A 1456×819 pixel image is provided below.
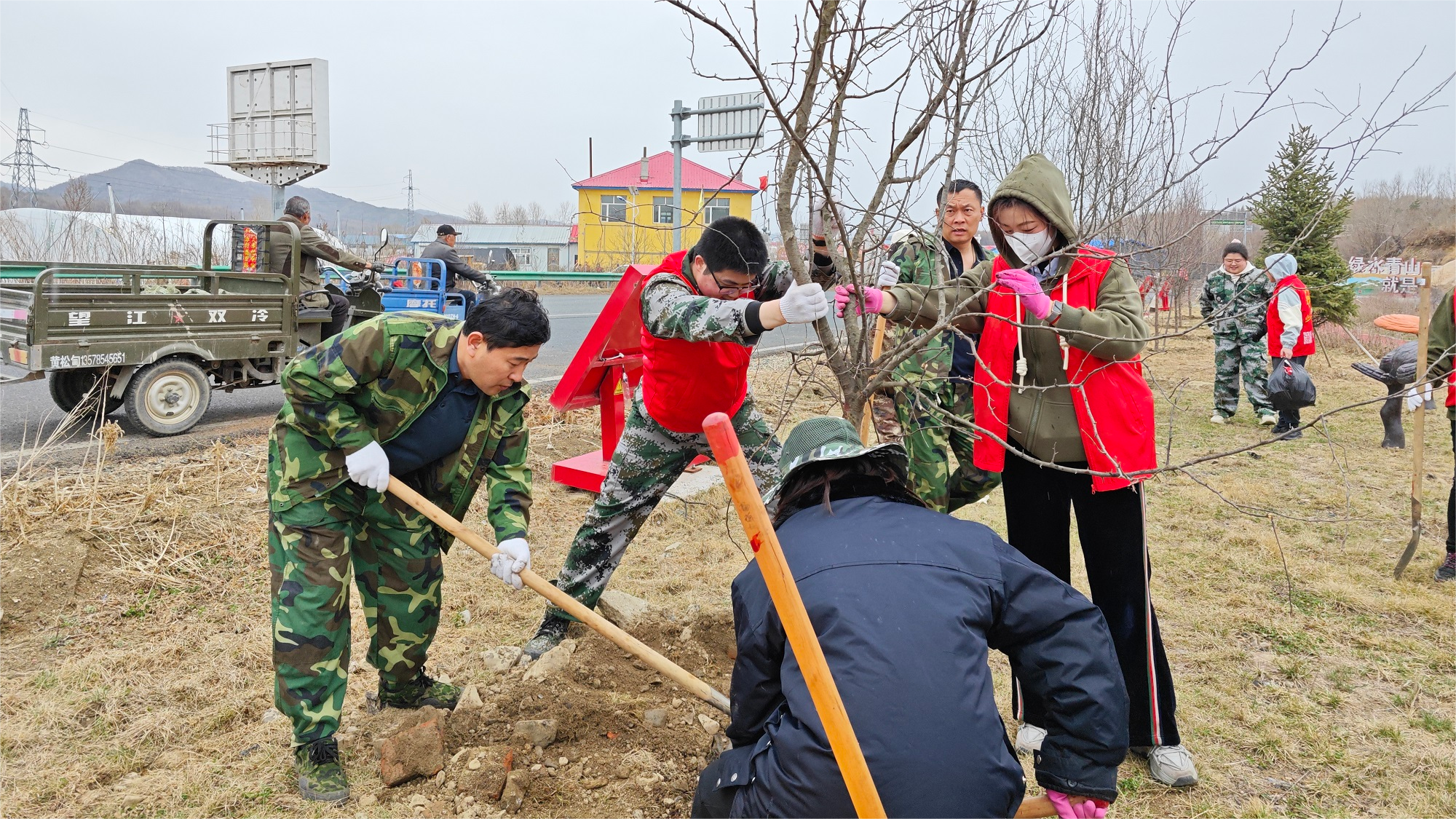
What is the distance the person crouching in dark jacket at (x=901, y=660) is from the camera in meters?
1.59

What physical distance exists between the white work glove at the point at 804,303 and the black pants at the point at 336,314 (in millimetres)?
6899

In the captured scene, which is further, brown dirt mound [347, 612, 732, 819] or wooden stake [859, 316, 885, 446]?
wooden stake [859, 316, 885, 446]

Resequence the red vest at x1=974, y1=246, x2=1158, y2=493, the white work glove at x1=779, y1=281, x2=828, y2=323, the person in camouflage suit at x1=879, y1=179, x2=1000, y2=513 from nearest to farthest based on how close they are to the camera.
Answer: the white work glove at x1=779, y1=281, x2=828, y2=323 < the red vest at x1=974, y1=246, x2=1158, y2=493 < the person in camouflage suit at x1=879, y1=179, x2=1000, y2=513

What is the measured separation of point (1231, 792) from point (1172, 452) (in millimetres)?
5355

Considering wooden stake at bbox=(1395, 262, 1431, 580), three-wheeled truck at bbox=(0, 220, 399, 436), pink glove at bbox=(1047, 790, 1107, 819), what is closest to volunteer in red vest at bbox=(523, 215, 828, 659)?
pink glove at bbox=(1047, 790, 1107, 819)

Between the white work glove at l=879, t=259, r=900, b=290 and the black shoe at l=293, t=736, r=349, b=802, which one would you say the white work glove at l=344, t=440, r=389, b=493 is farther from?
the white work glove at l=879, t=259, r=900, b=290

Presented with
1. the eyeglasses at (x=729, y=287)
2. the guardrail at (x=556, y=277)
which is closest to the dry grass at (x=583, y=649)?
the eyeglasses at (x=729, y=287)

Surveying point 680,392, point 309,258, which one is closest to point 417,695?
point 680,392

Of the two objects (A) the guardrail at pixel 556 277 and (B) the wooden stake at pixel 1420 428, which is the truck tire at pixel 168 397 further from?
(A) the guardrail at pixel 556 277

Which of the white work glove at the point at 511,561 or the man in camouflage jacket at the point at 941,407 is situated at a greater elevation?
the man in camouflage jacket at the point at 941,407

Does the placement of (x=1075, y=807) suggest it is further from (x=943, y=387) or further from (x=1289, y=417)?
(x=1289, y=417)

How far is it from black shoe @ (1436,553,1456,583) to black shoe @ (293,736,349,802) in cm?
525

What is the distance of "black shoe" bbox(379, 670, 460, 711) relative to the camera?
10.5 feet

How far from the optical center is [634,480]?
357 centimetres
